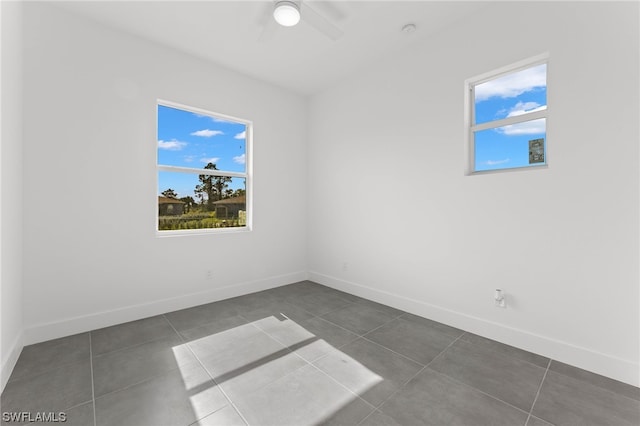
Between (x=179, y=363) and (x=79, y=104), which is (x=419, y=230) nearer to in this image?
(x=179, y=363)

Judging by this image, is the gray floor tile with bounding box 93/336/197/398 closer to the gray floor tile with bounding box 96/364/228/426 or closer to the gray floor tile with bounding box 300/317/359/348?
the gray floor tile with bounding box 96/364/228/426

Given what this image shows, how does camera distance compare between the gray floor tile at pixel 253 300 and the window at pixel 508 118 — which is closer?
the window at pixel 508 118

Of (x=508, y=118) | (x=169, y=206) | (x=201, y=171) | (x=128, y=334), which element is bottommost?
(x=128, y=334)

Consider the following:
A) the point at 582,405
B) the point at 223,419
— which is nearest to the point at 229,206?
the point at 223,419

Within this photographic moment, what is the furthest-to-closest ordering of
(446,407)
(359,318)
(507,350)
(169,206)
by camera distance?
(169,206), (359,318), (507,350), (446,407)

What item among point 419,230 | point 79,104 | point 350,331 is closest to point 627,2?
point 419,230

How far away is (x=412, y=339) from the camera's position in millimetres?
2529

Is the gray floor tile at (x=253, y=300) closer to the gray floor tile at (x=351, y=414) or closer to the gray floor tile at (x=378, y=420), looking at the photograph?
the gray floor tile at (x=351, y=414)

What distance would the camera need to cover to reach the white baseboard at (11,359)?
5.95ft

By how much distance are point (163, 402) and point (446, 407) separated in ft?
Answer: 5.69

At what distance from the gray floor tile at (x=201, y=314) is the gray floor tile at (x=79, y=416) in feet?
3.51

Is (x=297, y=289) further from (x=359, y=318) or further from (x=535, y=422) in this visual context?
(x=535, y=422)

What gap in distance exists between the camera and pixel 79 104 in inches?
105

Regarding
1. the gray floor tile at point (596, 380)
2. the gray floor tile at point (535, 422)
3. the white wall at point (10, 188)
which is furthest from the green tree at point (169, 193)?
the gray floor tile at point (596, 380)
